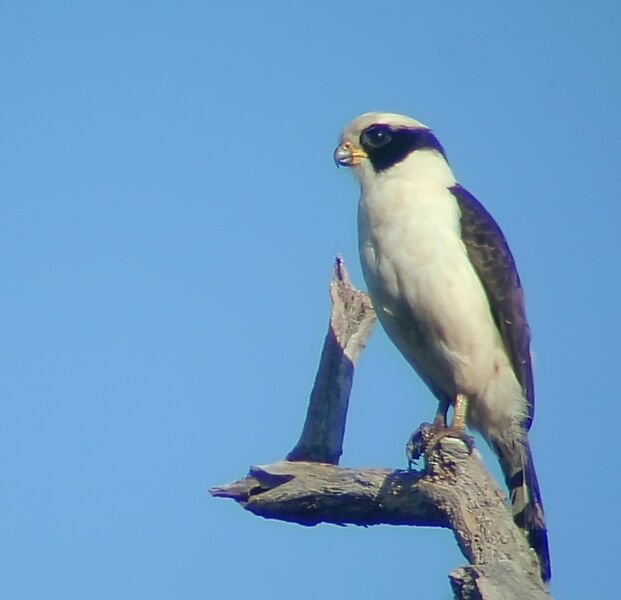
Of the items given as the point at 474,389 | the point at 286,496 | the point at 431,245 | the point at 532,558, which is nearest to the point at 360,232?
the point at 431,245

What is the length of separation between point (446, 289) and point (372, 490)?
119 centimetres

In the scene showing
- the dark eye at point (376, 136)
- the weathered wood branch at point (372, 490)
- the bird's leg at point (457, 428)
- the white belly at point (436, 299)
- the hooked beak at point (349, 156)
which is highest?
the dark eye at point (376, 136)

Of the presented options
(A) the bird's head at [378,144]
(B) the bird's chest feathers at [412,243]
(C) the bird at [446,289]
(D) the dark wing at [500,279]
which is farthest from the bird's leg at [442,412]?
(A) the bird's head at [378,144]

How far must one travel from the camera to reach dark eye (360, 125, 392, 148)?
800 cm

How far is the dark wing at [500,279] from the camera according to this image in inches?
298

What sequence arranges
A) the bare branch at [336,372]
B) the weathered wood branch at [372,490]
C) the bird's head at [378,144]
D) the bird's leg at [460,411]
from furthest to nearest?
the bird's head at [378,144]
the bird's leg at [460,411]
the bare branch at [336,372]
the weathered wood branch at [372,490]

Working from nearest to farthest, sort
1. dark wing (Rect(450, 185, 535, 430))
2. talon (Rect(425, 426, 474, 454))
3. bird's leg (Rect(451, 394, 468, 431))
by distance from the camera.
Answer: talon (Rect(425, 426, 474, 454))
dark wing (Rect(450, 185, 535, 430))
bird's leg (Rect(451, 394, 468, 431))

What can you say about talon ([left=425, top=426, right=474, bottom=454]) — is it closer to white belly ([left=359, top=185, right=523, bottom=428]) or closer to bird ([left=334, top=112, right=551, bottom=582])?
bird ([left=334, top=112, right=551, bottom=582])

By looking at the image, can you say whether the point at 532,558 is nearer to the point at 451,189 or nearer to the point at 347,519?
the point at 347,519

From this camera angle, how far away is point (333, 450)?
7223 millimetres

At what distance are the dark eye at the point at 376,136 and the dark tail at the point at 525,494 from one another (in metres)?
1.72

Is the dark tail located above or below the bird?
below

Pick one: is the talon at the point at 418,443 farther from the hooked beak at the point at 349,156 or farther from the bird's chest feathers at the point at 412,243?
the hooked beak at the point at 349,156

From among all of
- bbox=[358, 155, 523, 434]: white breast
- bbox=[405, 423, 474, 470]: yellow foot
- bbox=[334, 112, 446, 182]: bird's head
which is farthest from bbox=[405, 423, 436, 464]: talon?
bbox=[334, 112, 446, 182]: bird's head
